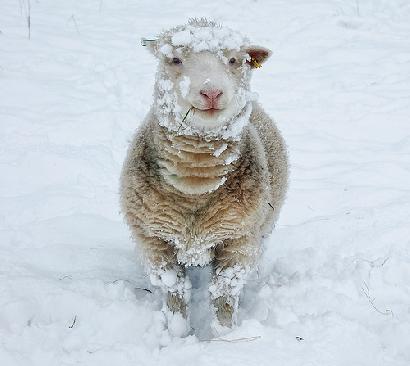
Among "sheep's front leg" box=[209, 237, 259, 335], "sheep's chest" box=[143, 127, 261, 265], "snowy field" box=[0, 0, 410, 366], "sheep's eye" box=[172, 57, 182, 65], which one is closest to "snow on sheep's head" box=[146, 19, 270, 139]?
"sheep's eye" box=[172, 57, 182, 65]

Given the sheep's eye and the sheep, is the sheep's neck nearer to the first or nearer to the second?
the sheep

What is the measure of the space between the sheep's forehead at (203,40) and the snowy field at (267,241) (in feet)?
4.92

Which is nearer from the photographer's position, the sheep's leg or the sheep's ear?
the sheep's ear

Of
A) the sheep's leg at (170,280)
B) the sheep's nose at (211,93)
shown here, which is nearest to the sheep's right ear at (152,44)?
the sheep's nose at (211,93)

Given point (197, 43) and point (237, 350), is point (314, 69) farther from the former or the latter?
point (237, 350)

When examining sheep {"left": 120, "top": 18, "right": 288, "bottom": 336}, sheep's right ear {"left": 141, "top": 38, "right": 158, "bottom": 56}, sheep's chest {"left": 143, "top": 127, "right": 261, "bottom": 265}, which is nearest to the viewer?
sheep {"left": 120, "top": 18, "right": 288, "bottom": 336}

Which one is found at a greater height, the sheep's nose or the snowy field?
the sheep's nose

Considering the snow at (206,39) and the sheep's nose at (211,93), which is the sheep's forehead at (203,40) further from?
the sheep's nose at (211,93)

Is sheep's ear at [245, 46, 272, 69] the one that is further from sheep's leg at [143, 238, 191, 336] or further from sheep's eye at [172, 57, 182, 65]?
sheep's leg at [143, 238, 191, 336]

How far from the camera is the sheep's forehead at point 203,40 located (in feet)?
9.21

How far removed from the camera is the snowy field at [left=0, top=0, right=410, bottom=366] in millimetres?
2916

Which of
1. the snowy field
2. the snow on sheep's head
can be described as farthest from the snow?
the snowy field

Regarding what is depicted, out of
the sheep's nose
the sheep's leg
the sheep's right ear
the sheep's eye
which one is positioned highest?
the sheep's right ear

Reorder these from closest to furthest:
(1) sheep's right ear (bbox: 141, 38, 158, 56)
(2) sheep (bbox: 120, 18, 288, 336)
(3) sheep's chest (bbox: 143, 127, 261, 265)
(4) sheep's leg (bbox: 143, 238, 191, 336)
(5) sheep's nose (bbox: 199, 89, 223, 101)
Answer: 1. (5) sheep's nose (bbox: 199, 89, 223, 101)
2. (2) sheep (bbox: 120, 18, 288, 336)
3. (3) sheep's chest (bbox: 143, 127, 261, 265)
4. (1) sheep's right ear (bbox: 141, 38, 158, 56)
5. (4) sheep's leg (bbox: 143, 238, 191, 336)
